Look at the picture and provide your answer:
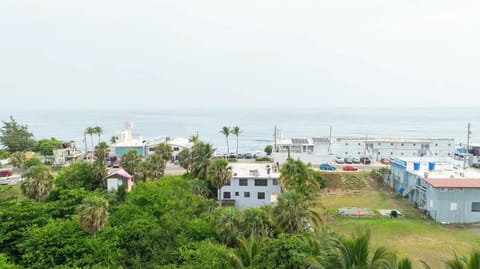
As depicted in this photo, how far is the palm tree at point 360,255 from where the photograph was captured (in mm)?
10352

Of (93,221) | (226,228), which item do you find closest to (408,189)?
(226,228)

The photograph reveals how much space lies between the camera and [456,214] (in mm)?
36219

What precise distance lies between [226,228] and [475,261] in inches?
608

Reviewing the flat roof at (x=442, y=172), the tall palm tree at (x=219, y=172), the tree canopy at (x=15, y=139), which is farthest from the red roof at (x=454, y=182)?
the tree canopy at (x=15, y=139)

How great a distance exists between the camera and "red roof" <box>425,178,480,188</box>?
36.4m

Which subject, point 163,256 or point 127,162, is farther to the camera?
point 127,162

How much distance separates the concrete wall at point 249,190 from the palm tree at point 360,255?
29820 mm

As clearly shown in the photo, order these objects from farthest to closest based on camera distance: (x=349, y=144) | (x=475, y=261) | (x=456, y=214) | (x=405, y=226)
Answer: (x=349, y=144) < (x=456, y=214) < (x=405, y=226) < (x=475, y=261)

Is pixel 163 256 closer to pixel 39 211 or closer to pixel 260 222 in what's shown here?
pixel 260 222

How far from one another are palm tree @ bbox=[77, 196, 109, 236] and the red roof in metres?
31.3

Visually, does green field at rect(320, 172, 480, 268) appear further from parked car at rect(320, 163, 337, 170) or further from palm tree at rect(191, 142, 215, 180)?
palm tree at rect(191, 142, 215, 180)

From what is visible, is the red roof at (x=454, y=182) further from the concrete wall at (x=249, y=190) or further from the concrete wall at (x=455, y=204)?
the concrete wall at (x=249, y=190)

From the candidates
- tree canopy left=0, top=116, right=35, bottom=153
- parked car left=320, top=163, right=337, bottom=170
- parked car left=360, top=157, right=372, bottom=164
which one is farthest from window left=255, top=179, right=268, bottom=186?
tree canopy left=0, top=116, right=35, bottom=153

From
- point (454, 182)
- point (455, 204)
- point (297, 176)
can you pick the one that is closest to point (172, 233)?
point (297, 176)
